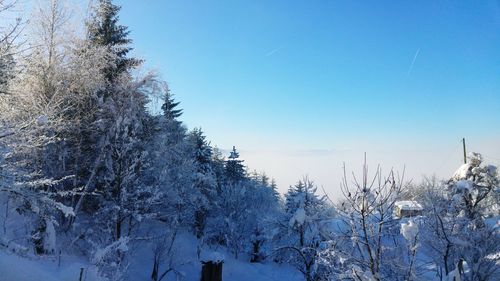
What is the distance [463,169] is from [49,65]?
18.9m

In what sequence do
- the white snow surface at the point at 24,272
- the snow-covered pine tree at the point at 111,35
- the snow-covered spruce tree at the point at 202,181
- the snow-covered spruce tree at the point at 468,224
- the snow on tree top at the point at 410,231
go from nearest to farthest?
the snow on tree top at the point at 410,231 → the white snow surface at the point at 24,272 → the snow-covered spruce tree at the point at 468,224 → the snow-covered pine tree at the point at 111,35 → the snow-covered spruce tree at the point at 202,181

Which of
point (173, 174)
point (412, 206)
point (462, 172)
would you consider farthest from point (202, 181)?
point (462, 172)

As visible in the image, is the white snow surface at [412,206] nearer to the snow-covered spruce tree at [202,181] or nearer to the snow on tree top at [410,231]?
the snow on tree top at [410,231]

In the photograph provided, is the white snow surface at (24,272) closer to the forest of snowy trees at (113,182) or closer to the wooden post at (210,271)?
the forest of snowy trees at (113,182)

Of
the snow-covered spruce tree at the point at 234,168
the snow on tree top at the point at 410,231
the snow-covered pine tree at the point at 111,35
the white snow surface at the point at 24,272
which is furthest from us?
the snow-covered spruce tree at the point at 234,168

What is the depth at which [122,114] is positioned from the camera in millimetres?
18219

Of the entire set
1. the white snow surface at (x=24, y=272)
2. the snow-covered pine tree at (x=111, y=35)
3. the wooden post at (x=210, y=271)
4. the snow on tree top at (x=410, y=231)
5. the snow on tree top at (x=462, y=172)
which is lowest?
the wooden post at (x=210, y=271)

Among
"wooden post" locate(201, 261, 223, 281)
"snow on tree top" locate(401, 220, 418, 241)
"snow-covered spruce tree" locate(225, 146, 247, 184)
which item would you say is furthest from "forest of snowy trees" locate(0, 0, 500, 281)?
"snow-covered spruce tree" locate(225, 146, 247, 184)

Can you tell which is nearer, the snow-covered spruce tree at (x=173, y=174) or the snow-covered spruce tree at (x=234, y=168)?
the snow-covered spruce tree at (x=173, y=174)

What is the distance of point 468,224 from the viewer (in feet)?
45.8

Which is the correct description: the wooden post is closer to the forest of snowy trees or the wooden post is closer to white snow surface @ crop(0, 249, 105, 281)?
the forest of snowy trees

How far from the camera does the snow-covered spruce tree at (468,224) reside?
12.6 meters

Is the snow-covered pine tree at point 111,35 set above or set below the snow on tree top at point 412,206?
above

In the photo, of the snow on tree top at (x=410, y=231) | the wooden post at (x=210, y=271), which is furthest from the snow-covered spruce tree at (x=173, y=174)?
the snow on tree top at (x=410, y=231)
